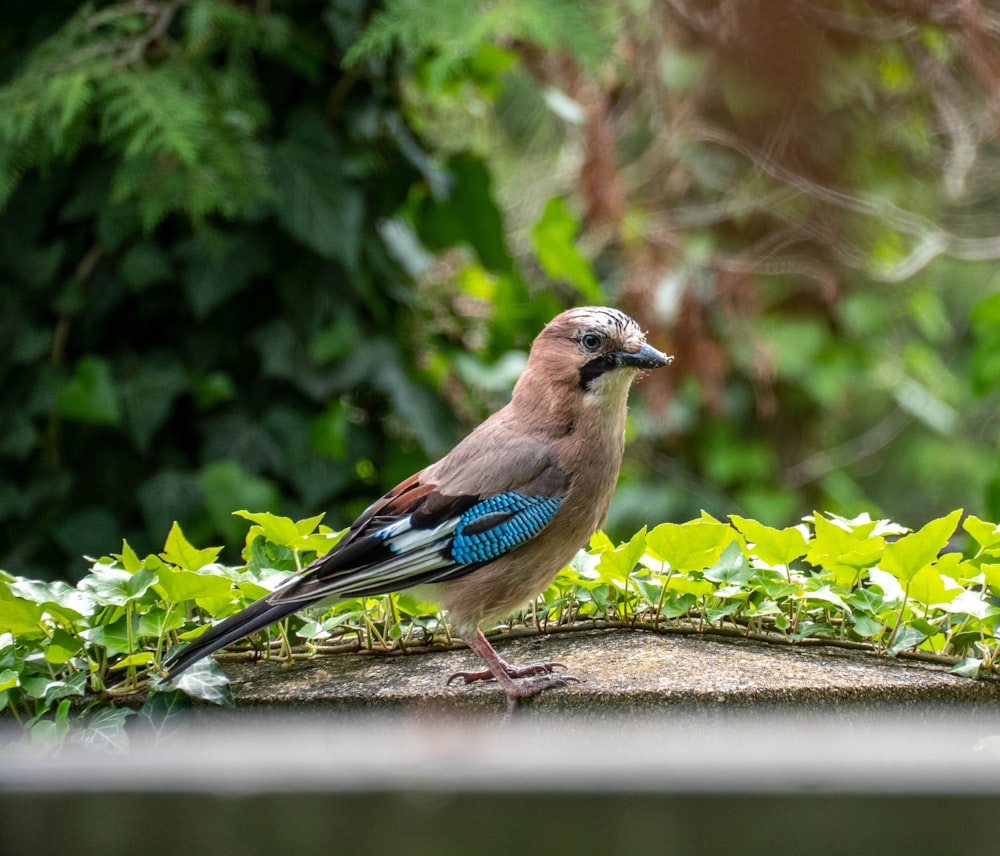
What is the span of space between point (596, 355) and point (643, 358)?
10cm

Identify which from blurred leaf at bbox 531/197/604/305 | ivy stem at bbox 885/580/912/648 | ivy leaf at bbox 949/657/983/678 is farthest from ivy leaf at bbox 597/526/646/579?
blurred leaf at bbox 531/197/604/305

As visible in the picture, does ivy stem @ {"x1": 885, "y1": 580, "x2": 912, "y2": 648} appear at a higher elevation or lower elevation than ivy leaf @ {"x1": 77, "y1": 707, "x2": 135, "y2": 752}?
higher

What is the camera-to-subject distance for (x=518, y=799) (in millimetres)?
870

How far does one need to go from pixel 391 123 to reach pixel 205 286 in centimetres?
92

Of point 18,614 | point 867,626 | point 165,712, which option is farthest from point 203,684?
point 867,626

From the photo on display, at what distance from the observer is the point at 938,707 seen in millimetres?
2158

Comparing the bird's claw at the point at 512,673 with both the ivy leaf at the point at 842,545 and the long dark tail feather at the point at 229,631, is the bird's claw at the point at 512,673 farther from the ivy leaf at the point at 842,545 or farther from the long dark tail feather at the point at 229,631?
the ivy leaf at the point at 842,545

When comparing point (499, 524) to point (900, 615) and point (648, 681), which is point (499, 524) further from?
point (900, 615)

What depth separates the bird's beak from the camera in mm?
2561

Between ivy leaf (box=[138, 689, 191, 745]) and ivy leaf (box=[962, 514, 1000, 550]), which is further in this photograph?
ivy leaf (box=[962, 514, 1000, 550])

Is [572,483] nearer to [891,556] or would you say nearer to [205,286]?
[891,556]

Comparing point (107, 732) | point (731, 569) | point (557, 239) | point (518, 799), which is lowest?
point (107, 732)

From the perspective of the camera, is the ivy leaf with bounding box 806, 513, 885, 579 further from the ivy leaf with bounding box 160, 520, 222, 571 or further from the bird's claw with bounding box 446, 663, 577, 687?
the ivy leaf with bounding box 160, 520, 222, 571

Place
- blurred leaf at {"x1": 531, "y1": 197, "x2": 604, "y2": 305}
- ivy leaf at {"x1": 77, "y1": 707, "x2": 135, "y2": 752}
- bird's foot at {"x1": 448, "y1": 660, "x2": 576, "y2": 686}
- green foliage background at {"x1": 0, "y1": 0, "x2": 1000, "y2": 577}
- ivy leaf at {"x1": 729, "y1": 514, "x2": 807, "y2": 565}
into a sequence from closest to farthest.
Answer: ivy leaf at {"x1": 77, "y1": 707, "x2": 135, "y2": 752} < bird's foot at {"x1": 448, "y1": 660, "x2": 576, "y2": 686} < ivy leaf at {"x1": 729, "y1": 514, "x2": 807, "y2": 565} < green foliage background at {"x1": 0, "y1": 0, "x2": 1000, "y2": 577} < blurred leaf at {"x1": 531, "y1": 197, "x2": 604, "y2": 305}
